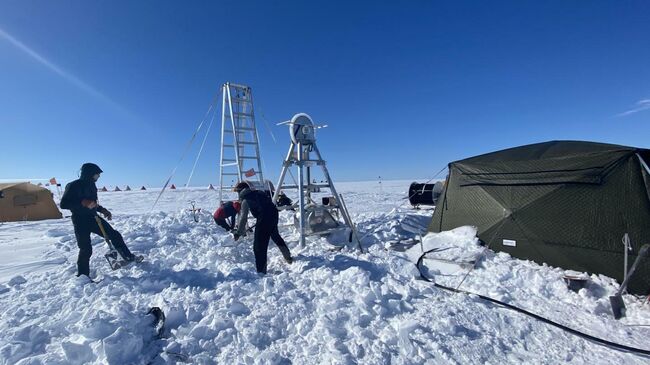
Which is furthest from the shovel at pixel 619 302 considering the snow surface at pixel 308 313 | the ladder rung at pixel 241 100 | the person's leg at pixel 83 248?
the ladder rung at pixel 241 100

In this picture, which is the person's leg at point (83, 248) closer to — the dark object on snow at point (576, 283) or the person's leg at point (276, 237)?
the person's leg at point (276, 237)

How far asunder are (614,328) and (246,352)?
437 centimetres

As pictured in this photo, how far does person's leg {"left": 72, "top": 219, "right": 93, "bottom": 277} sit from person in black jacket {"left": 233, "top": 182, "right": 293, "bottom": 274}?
8.57ft

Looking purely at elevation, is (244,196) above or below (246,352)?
above

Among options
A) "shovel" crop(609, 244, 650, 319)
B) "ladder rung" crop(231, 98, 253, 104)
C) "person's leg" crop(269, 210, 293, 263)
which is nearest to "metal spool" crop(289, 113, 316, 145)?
"person's leg" crop(269, 210, 293, 263)

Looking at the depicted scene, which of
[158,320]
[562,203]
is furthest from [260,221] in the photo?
[562,203]

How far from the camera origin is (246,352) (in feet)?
10.0

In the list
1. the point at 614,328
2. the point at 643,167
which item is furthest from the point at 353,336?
the point at 643,167

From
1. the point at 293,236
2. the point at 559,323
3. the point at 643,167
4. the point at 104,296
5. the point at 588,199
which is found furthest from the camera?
the point at 293,236

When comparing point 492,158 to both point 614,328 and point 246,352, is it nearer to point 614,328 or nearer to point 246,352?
point 614,328

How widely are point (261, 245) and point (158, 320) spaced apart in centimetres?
219

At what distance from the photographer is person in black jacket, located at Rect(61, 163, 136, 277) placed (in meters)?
5.18

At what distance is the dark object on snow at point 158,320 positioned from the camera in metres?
3.35

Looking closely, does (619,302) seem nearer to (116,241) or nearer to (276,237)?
(276,237)
